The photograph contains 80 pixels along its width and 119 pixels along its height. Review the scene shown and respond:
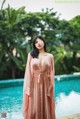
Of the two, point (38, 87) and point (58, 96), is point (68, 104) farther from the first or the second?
point (38, 87)

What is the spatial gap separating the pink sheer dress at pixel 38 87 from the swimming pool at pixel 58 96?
95cm

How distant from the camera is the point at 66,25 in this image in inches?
214

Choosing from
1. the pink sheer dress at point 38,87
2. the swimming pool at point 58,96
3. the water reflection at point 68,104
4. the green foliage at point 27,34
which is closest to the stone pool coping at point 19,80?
the swimming pool at point 58,96

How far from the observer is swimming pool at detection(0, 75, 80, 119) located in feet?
15.1

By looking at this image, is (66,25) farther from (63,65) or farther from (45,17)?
(63,65)

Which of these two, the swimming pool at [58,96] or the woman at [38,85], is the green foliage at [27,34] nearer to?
the swimming pool at [58,96]

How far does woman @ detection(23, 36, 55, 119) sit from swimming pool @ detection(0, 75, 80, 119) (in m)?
0.95

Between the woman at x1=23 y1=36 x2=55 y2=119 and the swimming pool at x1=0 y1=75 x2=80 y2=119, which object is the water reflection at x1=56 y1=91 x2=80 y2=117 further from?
the woman at x1=23 y1=36 x2=55 y2=119

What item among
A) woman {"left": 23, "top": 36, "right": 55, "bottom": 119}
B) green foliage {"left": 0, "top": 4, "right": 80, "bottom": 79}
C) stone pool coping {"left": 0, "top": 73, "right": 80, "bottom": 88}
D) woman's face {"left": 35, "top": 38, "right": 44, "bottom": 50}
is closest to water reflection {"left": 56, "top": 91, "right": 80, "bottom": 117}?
stone pool coping {"left": 0, "top": 73, "right": 80, "bottom": 88}

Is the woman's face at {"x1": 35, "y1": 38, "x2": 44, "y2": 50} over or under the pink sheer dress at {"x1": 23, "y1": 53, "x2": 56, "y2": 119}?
over

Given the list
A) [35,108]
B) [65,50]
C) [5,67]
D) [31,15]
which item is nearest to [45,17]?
[31,15]

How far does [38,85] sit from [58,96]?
1.96 metres

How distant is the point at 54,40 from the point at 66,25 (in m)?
0.36

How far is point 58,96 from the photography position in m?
5.35
